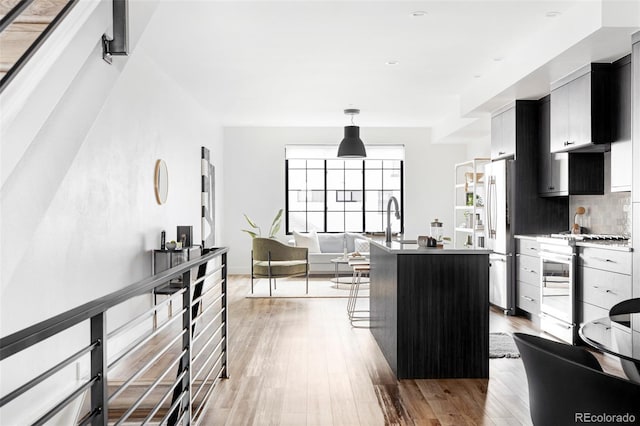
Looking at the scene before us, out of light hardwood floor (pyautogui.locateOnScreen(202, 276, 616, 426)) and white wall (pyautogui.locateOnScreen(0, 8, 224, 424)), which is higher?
white wall (pyautogui.locateOnScreen(0, 8, 224, 424))

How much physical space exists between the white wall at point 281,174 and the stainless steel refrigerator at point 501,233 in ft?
12.7

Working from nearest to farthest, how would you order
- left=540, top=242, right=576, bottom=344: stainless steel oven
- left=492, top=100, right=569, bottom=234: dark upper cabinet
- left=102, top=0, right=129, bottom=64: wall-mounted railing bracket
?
left=102, top=0, right=129, bottom=64: wall-mounted railing bracket → left=540, top=242, right=576, bottom=344: stainless steel oven → left=492, top=100, right=569, bottom=234: dark upper cabinet

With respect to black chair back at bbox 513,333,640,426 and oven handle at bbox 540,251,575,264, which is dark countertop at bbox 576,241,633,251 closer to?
oven handle at bbox 540,251,575,264

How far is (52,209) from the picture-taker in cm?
346

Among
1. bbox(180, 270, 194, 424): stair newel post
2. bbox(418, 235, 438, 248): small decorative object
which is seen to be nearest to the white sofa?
bbox(418, 235, 438, 248): small decorative object

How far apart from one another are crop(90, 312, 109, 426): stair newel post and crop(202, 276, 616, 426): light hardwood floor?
166cm

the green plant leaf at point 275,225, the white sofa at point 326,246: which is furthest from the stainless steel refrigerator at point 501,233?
the green plant leaf at point 275,225

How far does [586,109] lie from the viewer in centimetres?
470

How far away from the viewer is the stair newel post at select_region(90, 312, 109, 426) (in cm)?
149

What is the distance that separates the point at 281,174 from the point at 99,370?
904 centimetres

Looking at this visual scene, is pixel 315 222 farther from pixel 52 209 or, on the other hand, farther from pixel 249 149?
pixel 52 209

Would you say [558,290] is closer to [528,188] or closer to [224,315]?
[528,188]

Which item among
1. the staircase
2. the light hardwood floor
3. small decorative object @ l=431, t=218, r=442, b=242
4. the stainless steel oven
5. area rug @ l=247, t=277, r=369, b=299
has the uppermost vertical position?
the staircase

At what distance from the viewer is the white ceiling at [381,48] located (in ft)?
13.6
